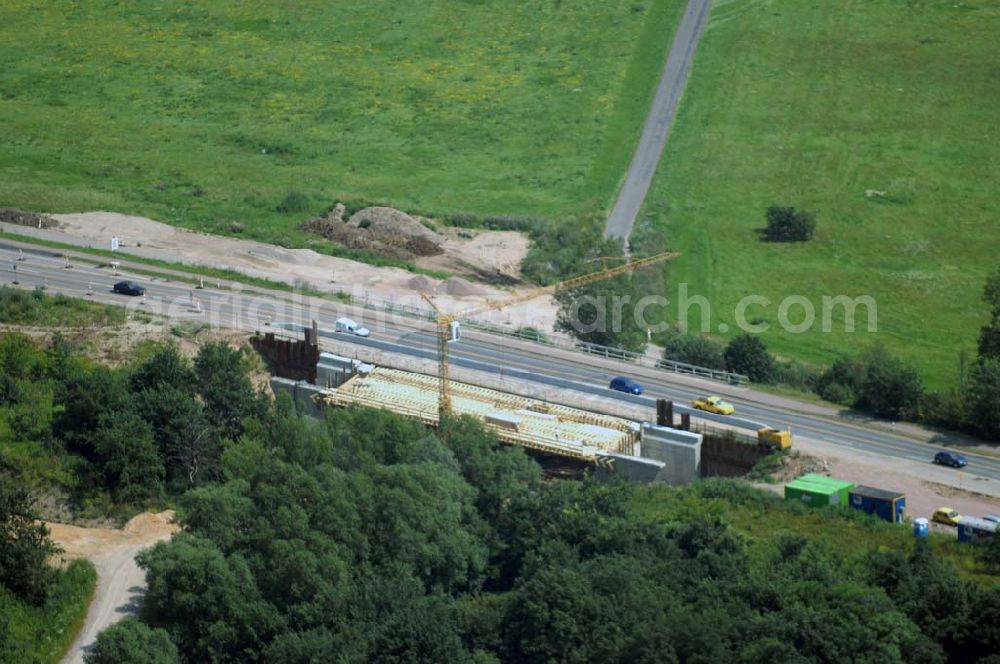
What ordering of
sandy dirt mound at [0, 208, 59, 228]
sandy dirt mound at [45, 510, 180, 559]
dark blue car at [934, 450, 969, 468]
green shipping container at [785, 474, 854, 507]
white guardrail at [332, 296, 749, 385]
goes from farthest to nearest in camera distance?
1. sandy dirt mound at [0, 208, 59, 228]
2. white guardrail at [332, 296, 749, 385]
3. dark blue car at [934, 450, 969, 468]
4. green shipping container at [785, 474, 854, 507]
5. sandy dirt mound at [45, 510, 180, 559]

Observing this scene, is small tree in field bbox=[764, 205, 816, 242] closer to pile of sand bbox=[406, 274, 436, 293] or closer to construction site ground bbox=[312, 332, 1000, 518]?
pile of sand bbox=[406, 274, 436, 293]

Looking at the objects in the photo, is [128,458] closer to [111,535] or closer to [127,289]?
[111,535]

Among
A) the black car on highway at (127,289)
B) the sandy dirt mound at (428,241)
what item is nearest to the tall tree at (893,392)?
the sandy dirt mound at (428,241)

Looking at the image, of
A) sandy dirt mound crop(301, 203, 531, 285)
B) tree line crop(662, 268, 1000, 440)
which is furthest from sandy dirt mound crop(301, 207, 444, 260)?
tree line crop(662, 268, 1000, 440)

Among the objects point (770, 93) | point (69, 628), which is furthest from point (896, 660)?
point (770, 93)

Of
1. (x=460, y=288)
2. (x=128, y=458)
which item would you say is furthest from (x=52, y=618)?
(x=460, y=288)
